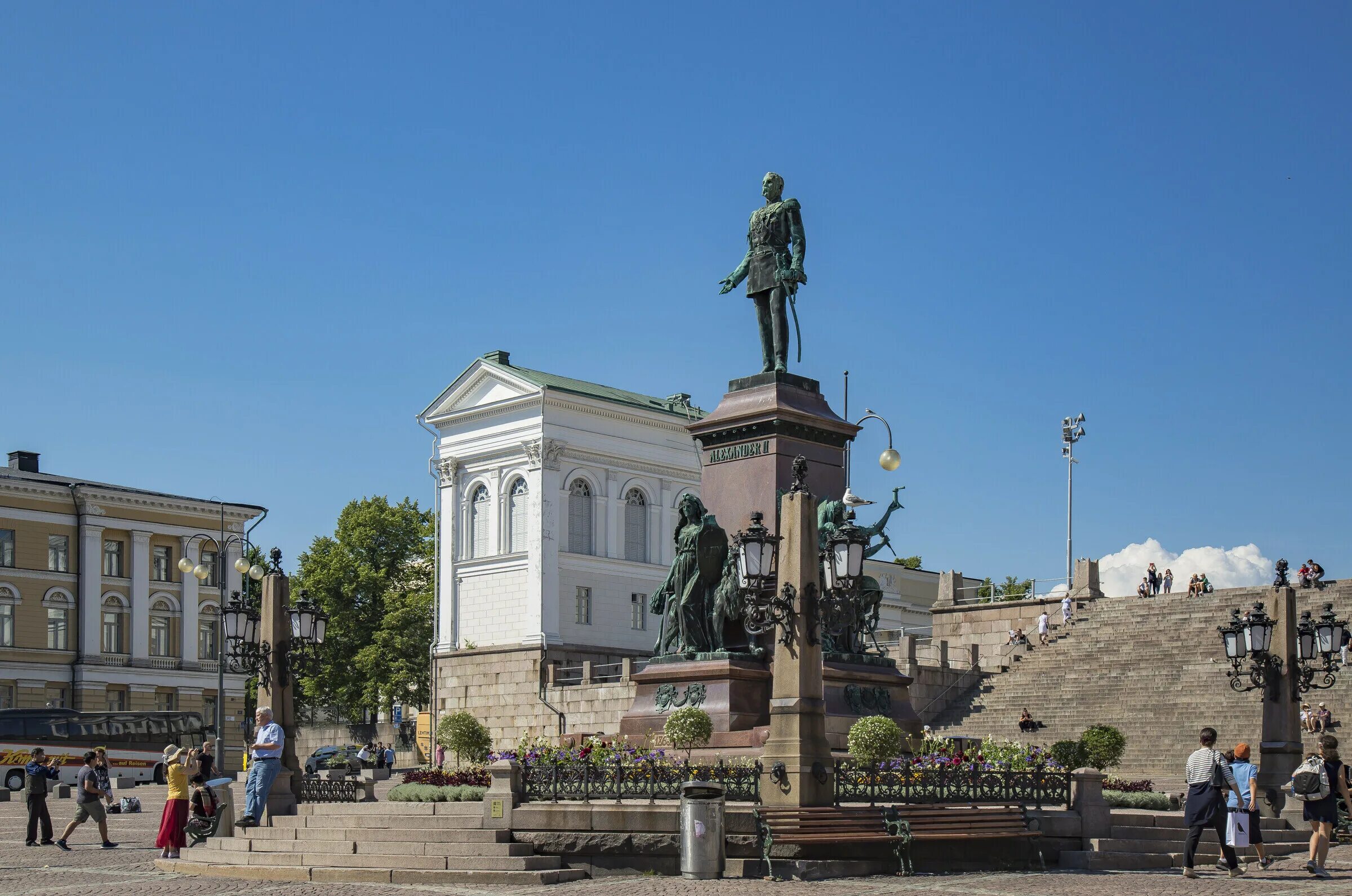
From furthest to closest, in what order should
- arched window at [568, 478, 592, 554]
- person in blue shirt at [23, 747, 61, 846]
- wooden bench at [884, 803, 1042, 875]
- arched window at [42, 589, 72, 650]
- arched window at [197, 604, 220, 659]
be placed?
arched window at [197, 604, 220, 659]
arched window at [42, 589, 72, 650]
arched window at [568, 478, 592, 554]
person in blue shirt at [23, 747, 61, 846]
wooden bench at [884, 803, 1042, 875]

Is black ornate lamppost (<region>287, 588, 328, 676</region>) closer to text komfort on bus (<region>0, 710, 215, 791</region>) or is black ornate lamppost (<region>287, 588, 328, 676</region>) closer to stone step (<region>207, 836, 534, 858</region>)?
stone step (<region>207, 836, 534, 858</region>)

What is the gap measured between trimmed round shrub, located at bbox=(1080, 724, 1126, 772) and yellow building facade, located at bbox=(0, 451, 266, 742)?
1925 inches

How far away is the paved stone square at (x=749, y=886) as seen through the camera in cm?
1581

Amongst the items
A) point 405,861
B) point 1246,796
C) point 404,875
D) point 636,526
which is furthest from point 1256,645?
point 636,526

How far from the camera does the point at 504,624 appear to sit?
65688 millimetres

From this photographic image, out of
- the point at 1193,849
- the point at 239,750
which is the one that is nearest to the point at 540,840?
the point at 1193,849

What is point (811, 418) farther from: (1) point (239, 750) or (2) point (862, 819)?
(1) point (239, 750)

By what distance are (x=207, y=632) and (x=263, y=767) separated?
59778 millimetres

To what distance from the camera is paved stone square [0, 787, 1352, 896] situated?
15.8m

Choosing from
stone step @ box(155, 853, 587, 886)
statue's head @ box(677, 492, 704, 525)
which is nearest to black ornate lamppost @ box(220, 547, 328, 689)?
statue's head @ box(677, 492, 704, 525)

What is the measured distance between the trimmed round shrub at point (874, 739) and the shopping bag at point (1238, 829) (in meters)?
3.63

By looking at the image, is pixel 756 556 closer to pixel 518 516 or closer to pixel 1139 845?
pixel 1139 845

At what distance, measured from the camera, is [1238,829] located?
18328 millimetres

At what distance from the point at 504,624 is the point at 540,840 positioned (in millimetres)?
48281
